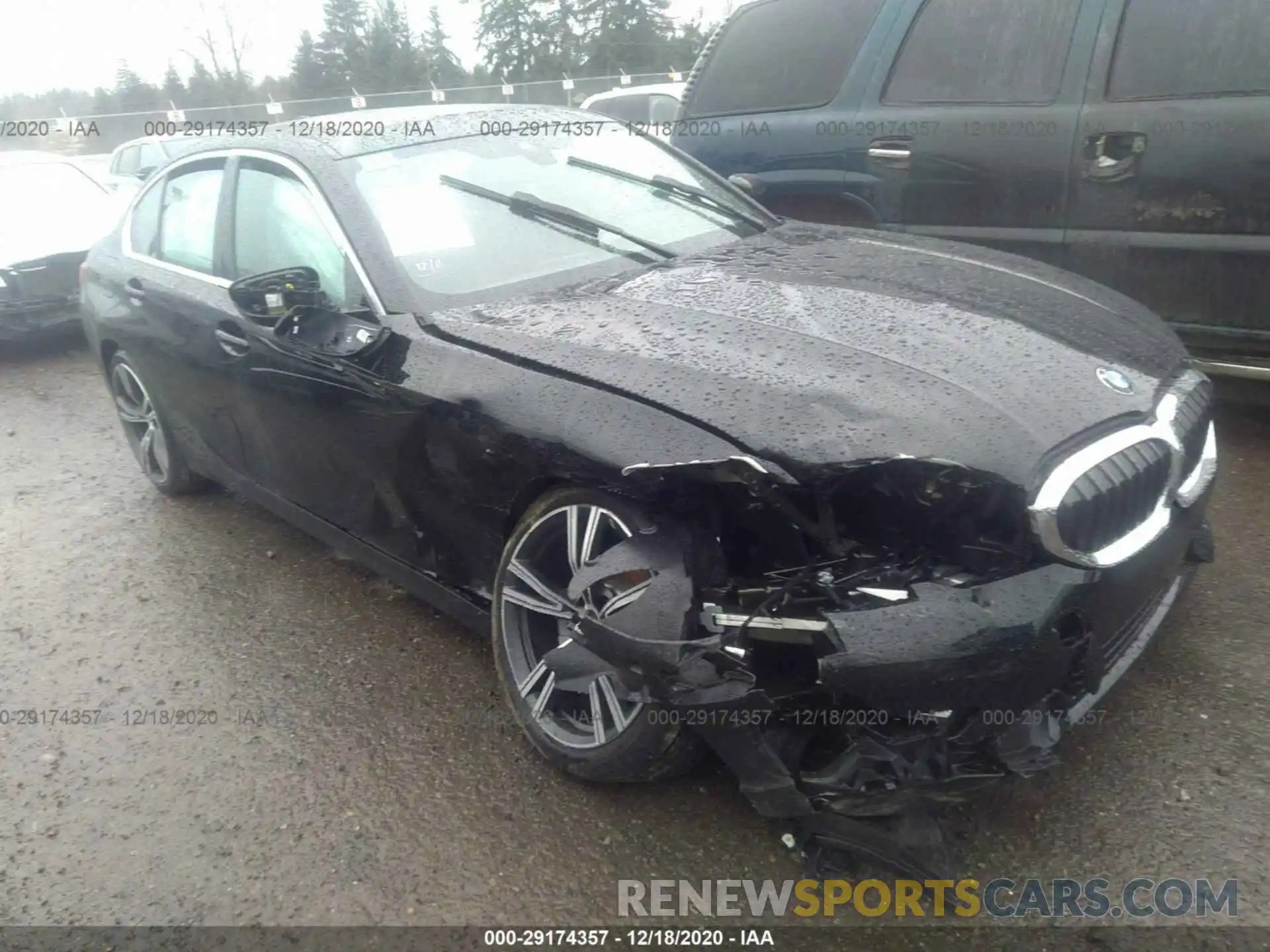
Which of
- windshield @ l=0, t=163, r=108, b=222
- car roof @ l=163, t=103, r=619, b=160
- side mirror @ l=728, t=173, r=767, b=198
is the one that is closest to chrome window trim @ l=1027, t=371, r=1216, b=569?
side mirror @ l=728, t=173, r=767, b=198

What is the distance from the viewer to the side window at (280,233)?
3150 mm

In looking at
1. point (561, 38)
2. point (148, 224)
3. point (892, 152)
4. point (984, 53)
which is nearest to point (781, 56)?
point (892, 152)

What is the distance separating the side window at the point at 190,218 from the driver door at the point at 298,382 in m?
0.19

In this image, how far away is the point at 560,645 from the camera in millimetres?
2668

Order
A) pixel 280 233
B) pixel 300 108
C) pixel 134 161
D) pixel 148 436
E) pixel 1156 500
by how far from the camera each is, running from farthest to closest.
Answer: pixel 300 108, pixel 134 161, pixel 148 436, pixel 280 233, pixel 1156 500

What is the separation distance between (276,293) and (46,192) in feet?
22.9

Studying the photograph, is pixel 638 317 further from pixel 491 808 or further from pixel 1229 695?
pixel 1229 695

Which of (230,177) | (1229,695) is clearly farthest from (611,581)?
(230,177)

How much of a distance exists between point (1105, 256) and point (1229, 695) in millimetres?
2110

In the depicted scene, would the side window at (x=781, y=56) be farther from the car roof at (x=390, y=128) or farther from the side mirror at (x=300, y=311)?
the side mirror at (x=300, y=311)

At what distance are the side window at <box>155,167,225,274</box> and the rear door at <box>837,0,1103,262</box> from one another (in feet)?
9.61

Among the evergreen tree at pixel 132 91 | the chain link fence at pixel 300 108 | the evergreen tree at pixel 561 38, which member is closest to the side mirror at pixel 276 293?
the chain link fence at pixel 300 108

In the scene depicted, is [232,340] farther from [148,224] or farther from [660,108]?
[660,108]

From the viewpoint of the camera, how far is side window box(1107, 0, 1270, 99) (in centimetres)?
373
